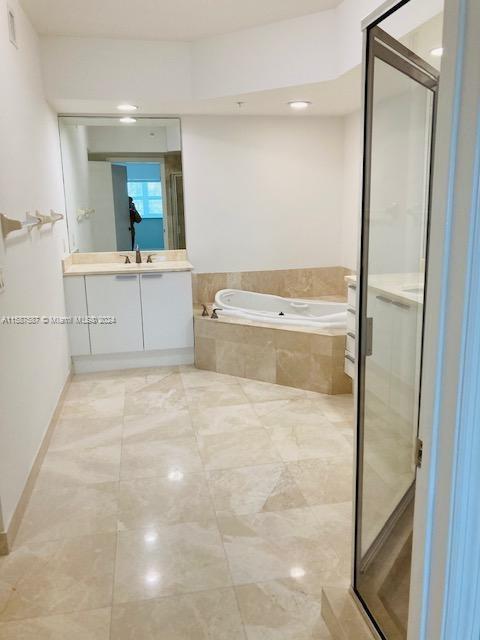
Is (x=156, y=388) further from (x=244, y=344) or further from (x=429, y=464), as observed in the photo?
(x=429, y=464)

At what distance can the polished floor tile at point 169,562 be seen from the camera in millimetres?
1869

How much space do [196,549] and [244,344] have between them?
Result: 213 centimetres

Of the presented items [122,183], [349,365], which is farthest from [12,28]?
[349,365]

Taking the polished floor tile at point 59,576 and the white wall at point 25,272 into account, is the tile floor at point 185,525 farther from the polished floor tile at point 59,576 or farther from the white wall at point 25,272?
the white wall at point 25,272

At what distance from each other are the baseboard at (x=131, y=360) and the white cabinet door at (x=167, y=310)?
0.09 m

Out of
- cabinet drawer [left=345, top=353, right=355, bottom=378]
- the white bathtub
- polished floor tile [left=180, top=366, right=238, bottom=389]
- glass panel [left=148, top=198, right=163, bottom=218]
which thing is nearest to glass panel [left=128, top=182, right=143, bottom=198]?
glass panel [left=148, top=198, right=163, bottom=218]

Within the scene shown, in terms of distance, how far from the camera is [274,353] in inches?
154

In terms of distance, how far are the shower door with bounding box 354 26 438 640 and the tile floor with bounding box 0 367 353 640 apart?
15.5 inches

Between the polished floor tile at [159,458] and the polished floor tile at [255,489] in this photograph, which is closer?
the polished floor tile at [255,489]

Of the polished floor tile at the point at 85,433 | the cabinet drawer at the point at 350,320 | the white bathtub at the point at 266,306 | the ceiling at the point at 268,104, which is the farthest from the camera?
the white bathtub at the point at 266,306

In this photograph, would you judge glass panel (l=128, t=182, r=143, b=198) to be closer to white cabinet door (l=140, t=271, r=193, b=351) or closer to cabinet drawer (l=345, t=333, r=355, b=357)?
white cabinet door (l=140, t=271, r=193, b=351)

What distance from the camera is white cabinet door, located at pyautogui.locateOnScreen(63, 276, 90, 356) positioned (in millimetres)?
4102

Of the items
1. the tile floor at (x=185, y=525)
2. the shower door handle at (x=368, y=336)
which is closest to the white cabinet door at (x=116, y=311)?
the tile floor at (x=185, y=525)

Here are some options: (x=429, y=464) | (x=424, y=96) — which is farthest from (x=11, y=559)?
(x=424, y=96)
